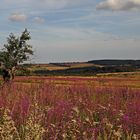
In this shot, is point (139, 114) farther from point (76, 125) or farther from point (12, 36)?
point (12, 36)

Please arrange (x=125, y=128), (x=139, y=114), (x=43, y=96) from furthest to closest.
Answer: (x=43, y=96) → (x=139, y=114) → (x=125, y=128)

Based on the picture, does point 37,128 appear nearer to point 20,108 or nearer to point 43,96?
point 20,108

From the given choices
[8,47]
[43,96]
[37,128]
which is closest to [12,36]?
[8,47]

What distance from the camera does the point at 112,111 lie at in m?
8.62

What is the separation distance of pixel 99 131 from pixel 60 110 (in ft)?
6.72

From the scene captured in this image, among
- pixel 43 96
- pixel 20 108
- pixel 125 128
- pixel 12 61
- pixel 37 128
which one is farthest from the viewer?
pixel 12 61

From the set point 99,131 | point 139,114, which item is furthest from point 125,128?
point 99,131

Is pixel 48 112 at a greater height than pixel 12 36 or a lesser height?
lesser

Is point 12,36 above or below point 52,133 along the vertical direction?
above

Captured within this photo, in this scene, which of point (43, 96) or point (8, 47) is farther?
point (8, 47)

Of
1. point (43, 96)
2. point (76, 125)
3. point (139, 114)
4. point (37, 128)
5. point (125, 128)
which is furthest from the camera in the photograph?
point (43, 96)

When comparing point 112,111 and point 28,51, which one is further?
point 28,51

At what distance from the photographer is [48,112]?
26.7 ft

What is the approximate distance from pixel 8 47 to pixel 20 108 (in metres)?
34.4
